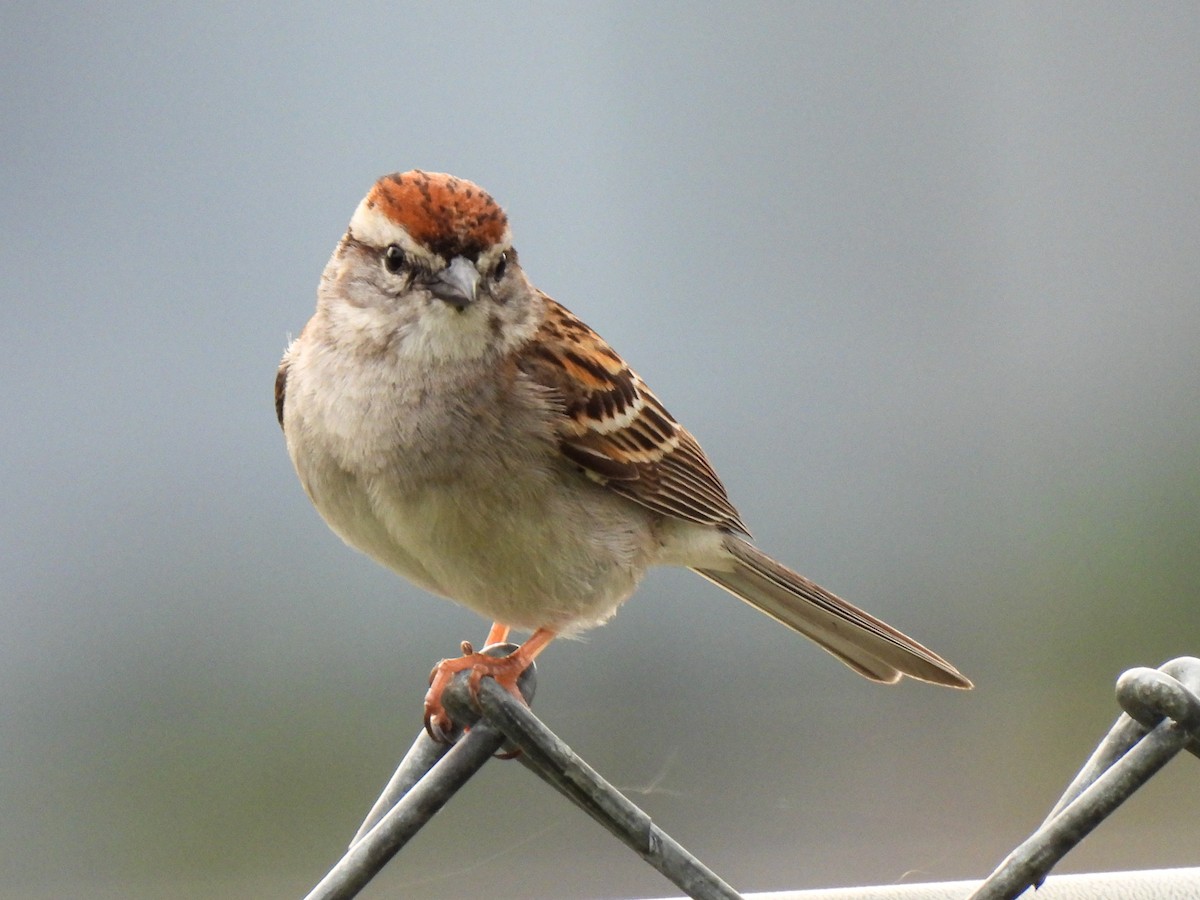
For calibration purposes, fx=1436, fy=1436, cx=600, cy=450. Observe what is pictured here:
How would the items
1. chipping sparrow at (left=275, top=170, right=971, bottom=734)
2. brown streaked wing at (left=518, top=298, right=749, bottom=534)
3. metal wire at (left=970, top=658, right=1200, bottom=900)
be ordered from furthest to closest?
brown streaked wing at (left=518, top=298, right=749, bottom=534), chipping sparrow at (left=275, top=170, right=971, bottom=734), metal wire at (left=970, top=658, right=1200, bottom=900)

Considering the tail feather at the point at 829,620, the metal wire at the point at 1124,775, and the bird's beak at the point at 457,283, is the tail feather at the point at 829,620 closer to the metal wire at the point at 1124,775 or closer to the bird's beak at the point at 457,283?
the bird's beak at the point at 457,283

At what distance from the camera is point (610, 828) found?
100 cm

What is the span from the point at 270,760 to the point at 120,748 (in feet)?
1.39

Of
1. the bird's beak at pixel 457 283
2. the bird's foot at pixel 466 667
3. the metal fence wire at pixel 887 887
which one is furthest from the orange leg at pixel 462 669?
the bird's beak at pixel 457 283

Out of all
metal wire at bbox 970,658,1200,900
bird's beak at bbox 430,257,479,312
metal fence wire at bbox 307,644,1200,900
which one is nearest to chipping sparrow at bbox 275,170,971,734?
bird's beak at bbox 430,257,479,312

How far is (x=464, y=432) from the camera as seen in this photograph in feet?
5.74

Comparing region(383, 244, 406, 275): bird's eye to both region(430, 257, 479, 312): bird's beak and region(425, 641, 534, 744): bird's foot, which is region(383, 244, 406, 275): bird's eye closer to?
region(430, 257, 479, 312): bird's beak

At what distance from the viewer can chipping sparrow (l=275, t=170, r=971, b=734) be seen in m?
1.70

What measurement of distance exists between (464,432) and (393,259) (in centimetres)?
23

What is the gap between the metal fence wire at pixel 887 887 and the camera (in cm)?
94

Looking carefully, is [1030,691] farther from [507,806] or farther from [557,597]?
[557,597]

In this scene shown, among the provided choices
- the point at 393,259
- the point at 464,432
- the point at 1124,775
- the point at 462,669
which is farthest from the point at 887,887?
the point at 393,259

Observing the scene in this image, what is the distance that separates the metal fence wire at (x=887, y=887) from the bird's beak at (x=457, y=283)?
749 millimetres

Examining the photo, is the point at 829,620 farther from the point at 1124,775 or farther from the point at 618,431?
the point at 1124,775
